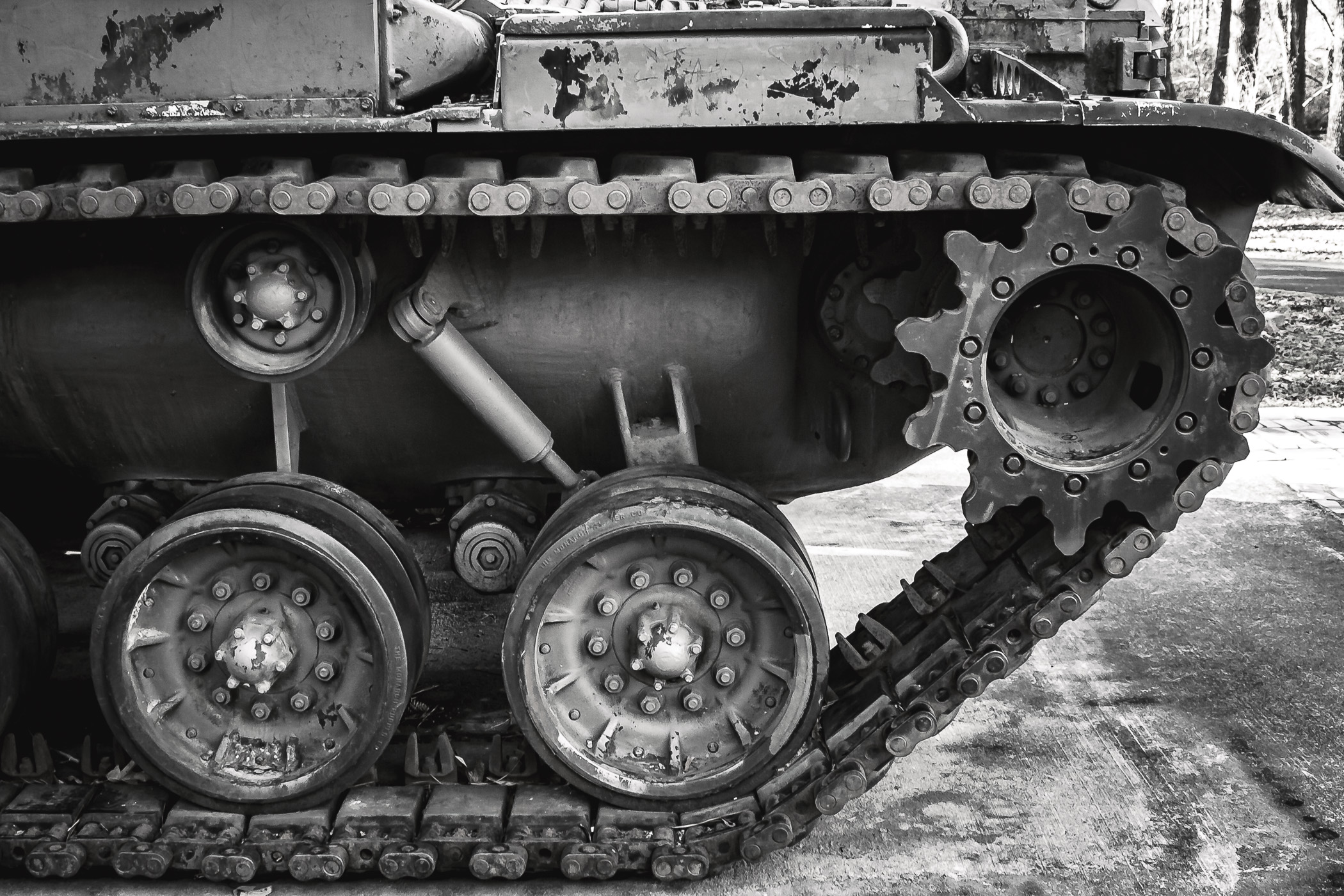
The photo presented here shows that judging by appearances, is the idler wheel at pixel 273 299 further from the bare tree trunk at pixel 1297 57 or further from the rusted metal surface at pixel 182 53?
the bare tree trunk at pixel 1297 57

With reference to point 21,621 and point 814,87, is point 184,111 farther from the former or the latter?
point 21,621

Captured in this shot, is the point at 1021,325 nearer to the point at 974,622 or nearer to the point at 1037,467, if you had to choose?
the point at 1037,467

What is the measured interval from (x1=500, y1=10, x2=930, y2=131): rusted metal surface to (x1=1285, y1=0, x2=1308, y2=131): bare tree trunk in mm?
11343

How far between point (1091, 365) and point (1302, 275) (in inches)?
383

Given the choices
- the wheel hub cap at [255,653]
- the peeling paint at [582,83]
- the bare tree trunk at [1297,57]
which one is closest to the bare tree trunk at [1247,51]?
the bare tree trunk at [1297,57]

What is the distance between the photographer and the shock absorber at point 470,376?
376 centimetres

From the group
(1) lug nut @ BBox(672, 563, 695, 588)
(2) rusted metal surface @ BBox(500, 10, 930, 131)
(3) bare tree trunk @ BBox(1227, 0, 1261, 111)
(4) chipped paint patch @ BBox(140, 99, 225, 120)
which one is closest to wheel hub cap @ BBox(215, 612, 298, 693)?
(1) lug nut @ BBox(672, 563, 695, 588)

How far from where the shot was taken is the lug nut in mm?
3791

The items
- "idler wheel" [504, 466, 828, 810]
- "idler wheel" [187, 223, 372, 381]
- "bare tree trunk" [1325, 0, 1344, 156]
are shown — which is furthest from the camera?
"bare tree trunk" [1325, 0, 1344, 156]

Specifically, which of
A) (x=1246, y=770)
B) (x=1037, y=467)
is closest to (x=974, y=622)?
(x=1037, y=467)

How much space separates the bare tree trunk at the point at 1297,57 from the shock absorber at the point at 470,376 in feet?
37.6

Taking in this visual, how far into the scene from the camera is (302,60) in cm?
333

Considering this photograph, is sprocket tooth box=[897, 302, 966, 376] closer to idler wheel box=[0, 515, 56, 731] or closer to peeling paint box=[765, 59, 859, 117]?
peeling paint box=[765, 59, 859, 117]

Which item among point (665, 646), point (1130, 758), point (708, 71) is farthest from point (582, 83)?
point (1130, 758)
